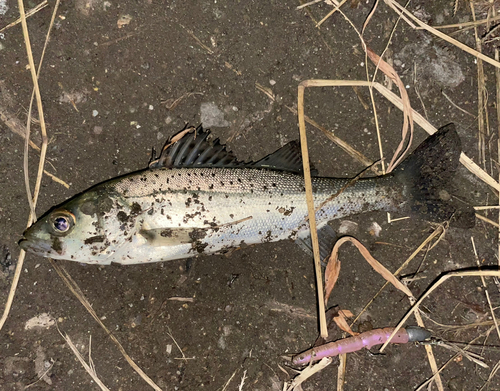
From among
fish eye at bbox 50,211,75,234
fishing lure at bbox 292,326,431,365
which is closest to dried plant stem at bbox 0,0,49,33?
fish eye at bbox 50,211,75,234

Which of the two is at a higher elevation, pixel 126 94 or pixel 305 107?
pixel 126 94

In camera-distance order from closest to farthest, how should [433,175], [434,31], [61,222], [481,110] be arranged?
1. [61,222]
2. [433,175]
3. [434,31]
4. [481,110]

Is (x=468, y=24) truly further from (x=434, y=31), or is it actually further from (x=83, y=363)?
(x=83, y=363)

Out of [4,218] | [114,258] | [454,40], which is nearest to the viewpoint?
[114,258]

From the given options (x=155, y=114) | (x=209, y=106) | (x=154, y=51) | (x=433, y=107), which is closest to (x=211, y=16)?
(x=154, y=51)

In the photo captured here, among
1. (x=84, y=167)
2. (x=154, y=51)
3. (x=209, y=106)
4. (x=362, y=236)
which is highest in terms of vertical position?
(x=154, y=51)

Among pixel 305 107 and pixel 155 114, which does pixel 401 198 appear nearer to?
pixel 305 107

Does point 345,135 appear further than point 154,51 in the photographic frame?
Yes

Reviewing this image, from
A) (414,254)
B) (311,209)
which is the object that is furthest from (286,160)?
(414,254)
